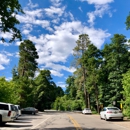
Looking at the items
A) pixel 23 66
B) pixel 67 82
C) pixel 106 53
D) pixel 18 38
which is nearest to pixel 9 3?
pixel 18 38

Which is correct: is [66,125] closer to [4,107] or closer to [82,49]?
[4,107]

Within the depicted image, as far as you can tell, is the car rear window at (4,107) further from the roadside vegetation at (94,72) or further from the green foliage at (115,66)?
the green foliage at (115,66)

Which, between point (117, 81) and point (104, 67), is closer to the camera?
point (117, 81)

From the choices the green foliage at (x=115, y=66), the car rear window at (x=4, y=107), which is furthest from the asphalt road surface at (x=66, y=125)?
the green foliage at (x=115, y=66)

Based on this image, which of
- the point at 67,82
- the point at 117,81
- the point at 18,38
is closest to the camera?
the point at 18,38

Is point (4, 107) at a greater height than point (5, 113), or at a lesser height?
greater

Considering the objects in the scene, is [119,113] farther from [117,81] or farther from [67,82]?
[67,82]

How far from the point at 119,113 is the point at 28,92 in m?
32.5

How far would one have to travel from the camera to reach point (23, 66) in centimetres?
6712

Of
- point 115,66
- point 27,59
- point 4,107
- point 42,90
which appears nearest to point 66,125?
point 4,107

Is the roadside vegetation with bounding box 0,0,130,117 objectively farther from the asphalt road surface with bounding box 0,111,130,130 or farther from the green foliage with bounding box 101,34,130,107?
the asphalt road surface with bounding box 0,111,130,130

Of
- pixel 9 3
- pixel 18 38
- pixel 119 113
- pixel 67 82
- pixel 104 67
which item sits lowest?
pixel 119 113

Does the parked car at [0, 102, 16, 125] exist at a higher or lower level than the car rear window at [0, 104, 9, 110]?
lower

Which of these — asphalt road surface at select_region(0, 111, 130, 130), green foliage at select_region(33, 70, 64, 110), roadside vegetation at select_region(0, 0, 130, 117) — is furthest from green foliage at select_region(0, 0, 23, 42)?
green foliage at select_region(33, 70, 64, 110)
